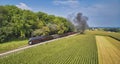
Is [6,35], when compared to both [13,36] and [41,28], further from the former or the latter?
[41,28]

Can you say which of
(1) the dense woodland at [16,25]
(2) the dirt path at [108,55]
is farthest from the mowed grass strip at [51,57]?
(1) the dense woodland at [16,25]

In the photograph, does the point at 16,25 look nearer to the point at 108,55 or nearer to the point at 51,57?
the point at 51,57

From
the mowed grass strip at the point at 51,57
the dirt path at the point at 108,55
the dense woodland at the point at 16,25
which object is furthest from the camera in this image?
the dense woodland at the point at 16,25

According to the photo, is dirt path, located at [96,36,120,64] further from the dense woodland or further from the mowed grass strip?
the dense woodland

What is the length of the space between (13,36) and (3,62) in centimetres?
2381

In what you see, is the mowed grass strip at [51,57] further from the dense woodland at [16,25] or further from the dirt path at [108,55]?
the dense woodland at [16,25]

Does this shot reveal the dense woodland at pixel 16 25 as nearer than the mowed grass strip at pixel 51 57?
No

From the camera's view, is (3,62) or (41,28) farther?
(41,28)

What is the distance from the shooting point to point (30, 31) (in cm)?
4256

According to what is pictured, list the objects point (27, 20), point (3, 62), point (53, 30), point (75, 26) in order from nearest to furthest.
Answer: point (3, 62) → point (27, 20) → point (53, 30) → point (75, 26)

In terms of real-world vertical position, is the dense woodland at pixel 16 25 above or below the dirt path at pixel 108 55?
above

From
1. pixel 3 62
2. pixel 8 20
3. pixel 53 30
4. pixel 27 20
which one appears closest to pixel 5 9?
pixel 8 20

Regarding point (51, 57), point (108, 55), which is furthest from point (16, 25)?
point (108, 55)

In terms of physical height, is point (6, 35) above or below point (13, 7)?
below
